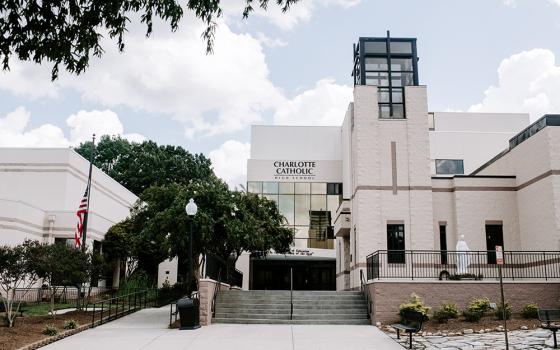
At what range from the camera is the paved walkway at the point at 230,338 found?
14.4m

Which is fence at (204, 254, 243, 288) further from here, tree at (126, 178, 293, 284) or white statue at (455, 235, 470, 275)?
white statue at (455, 235, 470, 275)

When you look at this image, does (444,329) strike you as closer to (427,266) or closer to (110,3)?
(427,266)

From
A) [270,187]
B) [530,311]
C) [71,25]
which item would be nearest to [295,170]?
[270,187]

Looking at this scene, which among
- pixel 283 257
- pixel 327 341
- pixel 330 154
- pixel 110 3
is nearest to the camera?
pixel 110 3

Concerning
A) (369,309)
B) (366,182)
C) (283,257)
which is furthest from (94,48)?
(283,257)

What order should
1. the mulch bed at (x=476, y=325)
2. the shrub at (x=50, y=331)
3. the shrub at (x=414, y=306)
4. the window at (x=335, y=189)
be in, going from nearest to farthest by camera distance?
the shrub at (x=50, y=331)
the mulch bed at (x=476, y=325)
the shrub at (x=414, y=306)
the window at (x=335, y=189)

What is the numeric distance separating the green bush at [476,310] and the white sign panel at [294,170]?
28.8 m

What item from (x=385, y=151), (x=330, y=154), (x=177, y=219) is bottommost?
(x=177, y=219)

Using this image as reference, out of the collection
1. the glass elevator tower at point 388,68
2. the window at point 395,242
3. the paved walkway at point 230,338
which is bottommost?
the paved walkway at point 230,338

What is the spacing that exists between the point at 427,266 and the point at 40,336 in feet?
52.6

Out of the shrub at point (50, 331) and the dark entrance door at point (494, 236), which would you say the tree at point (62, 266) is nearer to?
the shrub at point (50, 331)

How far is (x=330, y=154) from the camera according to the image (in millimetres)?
48312

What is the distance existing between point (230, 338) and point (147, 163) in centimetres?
4618

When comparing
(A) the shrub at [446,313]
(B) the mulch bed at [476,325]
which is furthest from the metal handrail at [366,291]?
(A) the shrub at [446,313]
